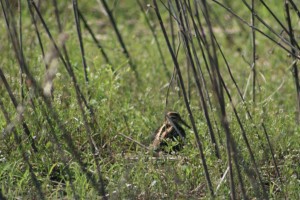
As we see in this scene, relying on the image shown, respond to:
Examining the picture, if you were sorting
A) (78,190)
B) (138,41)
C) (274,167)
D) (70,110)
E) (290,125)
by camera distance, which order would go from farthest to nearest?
(138,41) < (290,125) < (70,110) < (274,167) < (78,190)

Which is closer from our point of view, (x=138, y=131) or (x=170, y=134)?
(x=170, y=134)

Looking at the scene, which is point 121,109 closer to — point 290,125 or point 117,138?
point 117,138

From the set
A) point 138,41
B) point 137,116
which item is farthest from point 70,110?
point 138,41

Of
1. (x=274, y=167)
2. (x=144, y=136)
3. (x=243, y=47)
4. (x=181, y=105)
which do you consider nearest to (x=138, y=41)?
(x=243, y=47)

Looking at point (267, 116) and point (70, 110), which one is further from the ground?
point (70, 110)

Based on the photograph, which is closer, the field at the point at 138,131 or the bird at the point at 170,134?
the field at the point at 138,131

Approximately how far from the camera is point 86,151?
3.66 meters

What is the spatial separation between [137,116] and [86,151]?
52 centimetres

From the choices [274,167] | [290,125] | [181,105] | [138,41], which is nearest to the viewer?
[274,167]

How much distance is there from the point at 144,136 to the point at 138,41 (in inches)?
82.4

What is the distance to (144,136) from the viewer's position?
3900 millimetres

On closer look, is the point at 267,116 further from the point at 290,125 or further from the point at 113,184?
the point at 113,184

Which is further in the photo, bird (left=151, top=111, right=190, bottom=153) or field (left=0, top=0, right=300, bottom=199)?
bird (left=151, top=111, right=190, bottom=153)

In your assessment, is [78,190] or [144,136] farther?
[144,136]
